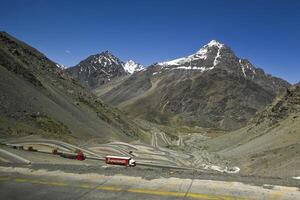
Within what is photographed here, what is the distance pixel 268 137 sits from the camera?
83.4m

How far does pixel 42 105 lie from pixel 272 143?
57.6 meters

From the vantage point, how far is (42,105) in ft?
278

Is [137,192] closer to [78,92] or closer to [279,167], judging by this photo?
[279,167]

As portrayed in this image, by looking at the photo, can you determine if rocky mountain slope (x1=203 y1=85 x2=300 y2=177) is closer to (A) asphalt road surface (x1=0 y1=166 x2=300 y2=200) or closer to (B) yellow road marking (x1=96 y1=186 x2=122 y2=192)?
(A) asphalt road surface (x1=0 y1=166 x2=300 y2=200)

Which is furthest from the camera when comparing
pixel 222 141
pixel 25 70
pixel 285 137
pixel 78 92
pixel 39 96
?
pixel 78 92

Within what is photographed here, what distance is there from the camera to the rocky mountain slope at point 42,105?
71.9 meters

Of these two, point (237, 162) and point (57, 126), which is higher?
point (57, 126)

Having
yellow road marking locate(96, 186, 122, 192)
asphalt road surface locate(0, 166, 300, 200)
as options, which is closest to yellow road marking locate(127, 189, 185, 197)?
asphalt road surface locate(0, 166, 300, 200)

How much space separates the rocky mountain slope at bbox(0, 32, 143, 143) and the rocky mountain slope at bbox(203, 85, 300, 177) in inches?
1342

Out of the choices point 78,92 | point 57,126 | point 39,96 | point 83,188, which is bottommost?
point 83,188

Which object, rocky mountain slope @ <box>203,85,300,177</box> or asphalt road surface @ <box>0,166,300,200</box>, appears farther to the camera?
rocky mountain slope @ <box>203,85,300,177</box>

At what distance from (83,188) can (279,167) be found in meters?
38.6

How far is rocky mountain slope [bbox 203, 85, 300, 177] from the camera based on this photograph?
5034 centimetres

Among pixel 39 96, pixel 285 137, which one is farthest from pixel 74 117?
pixel 285 137
